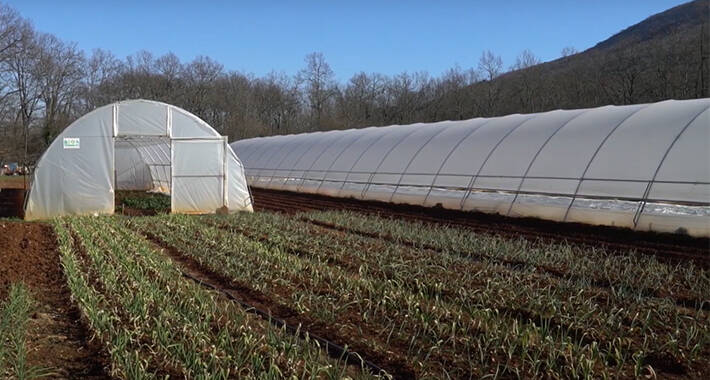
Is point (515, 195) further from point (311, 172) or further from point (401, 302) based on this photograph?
point (311, 172)

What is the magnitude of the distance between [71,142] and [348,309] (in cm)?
1182

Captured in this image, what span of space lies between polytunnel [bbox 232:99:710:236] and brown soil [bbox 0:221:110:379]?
1010cm

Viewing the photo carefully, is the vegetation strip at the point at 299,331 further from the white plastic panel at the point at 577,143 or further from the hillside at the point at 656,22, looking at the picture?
the hillside at the point at 656,22

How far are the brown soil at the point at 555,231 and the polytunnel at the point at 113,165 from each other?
2.42 metres

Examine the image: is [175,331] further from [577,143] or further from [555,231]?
[577,143]

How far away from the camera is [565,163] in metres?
13.9

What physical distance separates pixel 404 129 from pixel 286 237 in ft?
40.9

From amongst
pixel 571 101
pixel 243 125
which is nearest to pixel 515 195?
pixel 571 101

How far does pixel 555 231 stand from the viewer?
485 inches

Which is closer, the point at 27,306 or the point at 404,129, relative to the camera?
the point at 27,306

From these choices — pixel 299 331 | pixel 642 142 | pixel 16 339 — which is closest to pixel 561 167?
pixel 642 142

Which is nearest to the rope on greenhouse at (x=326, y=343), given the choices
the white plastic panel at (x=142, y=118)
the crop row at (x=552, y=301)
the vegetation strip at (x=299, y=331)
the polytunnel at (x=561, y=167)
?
the vegetation strip at (x=299, y=331)

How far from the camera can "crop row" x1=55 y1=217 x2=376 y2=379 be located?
446 cm

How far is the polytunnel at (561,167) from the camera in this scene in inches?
453
